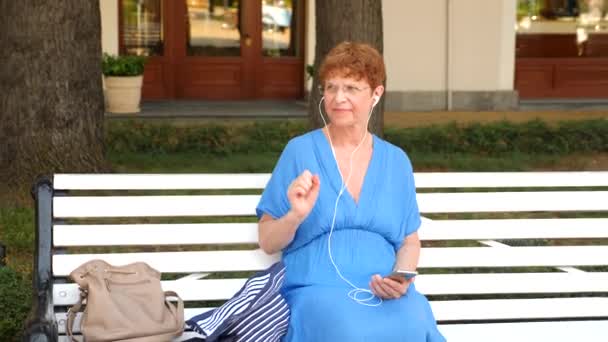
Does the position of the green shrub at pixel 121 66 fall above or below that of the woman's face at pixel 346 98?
below

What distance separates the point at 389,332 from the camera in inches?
147

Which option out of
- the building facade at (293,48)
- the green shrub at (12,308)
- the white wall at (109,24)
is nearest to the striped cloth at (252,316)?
the green shrub at (12,308)

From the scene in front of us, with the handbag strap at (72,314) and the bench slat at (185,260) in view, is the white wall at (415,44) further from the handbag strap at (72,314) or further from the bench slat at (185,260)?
the handbag strap at (72,314)

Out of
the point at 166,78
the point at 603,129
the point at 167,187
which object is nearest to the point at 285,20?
the point at 166,78

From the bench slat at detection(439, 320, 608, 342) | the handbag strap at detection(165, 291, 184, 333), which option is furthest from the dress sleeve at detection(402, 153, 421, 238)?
the handbag strap at detection(165, 291, 184, 333)

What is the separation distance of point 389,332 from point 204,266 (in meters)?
0.88

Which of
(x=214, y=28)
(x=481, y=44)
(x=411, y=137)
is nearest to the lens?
(x=411, y=137)

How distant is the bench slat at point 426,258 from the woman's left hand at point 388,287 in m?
0.61

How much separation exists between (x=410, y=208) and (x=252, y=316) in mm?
781

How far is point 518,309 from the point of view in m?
4.44

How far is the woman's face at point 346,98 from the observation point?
3.98m

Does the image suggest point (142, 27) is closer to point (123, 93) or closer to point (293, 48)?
point (123, 93)

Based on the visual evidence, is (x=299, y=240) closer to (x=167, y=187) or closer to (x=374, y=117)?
(x=167, y=187)

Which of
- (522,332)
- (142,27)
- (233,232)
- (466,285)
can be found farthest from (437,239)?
(142,27)
